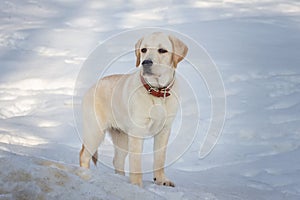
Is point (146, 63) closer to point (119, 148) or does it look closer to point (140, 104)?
point (140, 104)

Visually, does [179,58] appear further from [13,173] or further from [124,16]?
[124,16]

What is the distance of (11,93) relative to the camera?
370 inches

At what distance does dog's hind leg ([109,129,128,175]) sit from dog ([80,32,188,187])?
0.03m

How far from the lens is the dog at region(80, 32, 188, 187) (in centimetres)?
420

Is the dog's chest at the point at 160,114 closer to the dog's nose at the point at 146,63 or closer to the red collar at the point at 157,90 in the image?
the red collar at the point at 157,90

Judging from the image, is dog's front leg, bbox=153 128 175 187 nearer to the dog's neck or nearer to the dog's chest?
the dog's chest

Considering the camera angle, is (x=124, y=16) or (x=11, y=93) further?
(x=124, y=16)

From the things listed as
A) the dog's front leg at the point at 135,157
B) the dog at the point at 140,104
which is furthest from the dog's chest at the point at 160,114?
the dog's front leg at the point at 135,157

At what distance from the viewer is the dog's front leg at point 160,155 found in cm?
453

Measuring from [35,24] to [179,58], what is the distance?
30.4ft

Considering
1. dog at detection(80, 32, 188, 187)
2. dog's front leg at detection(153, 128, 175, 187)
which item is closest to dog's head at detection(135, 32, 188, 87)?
dog at detection(80, 32, 188, 187)

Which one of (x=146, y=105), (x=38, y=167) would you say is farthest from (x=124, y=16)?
(x=38, y=167)

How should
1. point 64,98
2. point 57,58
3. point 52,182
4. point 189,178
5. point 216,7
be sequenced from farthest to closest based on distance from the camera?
point 216,7
point 57,58
point 64,98
point 189,178
point 52,182

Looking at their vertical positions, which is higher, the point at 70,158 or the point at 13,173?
the point at 13,173
